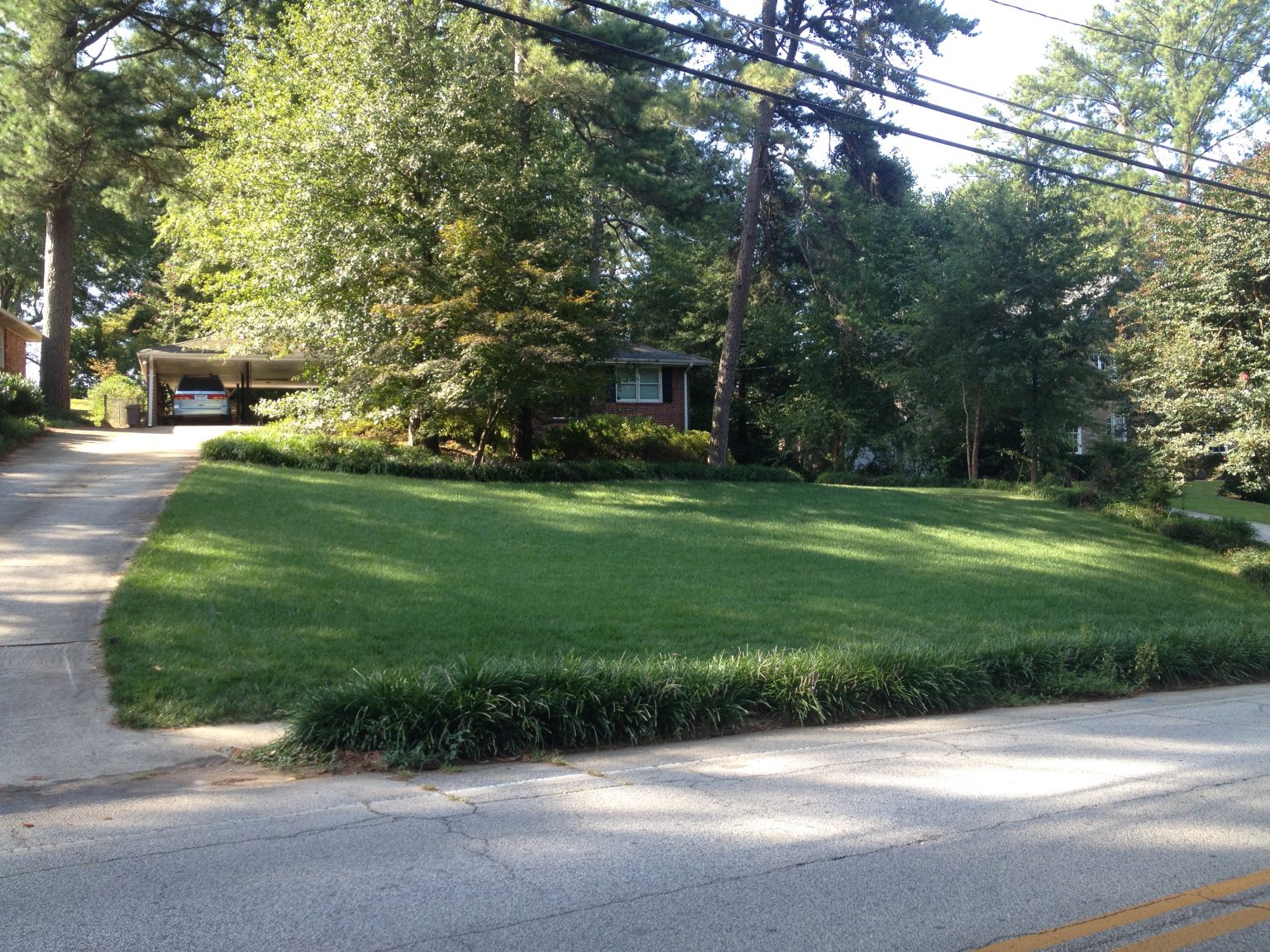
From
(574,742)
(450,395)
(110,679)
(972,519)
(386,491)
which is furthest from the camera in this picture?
(972,519)

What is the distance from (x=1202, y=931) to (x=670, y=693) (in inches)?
185

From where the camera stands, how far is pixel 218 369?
39.0 m

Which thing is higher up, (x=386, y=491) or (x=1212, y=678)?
(x=386, y=491)

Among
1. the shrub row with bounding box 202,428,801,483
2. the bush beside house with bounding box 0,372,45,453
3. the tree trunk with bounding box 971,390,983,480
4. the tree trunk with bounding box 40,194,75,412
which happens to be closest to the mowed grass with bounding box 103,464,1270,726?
the shrub row with bounding box 202,428,801,483

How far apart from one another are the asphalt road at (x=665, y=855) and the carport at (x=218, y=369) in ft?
82.6

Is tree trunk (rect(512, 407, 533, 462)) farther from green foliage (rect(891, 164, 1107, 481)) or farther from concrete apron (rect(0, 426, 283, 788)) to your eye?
green foliage (rect(891, 164, 1107, 481))

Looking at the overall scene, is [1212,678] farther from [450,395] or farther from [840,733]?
[450,395]

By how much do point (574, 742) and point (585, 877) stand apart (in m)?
3.08

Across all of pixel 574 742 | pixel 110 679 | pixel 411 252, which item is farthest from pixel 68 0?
pixel 574 742

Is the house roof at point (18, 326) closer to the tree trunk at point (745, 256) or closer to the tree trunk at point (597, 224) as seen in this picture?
the tree trunk at point (597, 224)

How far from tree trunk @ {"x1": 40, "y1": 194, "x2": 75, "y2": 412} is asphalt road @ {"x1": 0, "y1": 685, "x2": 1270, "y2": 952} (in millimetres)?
29317

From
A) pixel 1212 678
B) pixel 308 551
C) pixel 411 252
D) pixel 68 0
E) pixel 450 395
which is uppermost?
pixel 68 0

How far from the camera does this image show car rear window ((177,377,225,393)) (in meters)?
34.4

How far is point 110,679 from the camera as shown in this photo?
8984 millimetres
